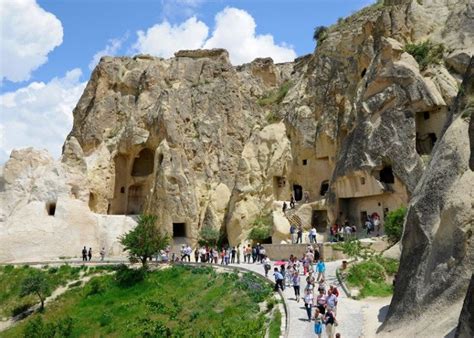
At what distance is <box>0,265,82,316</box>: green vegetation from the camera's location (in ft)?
91.4

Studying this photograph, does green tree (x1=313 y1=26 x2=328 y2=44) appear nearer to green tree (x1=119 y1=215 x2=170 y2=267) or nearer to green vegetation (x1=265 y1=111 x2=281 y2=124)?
green vegetation (x1=265 y1=111 x2=281 y2=124)

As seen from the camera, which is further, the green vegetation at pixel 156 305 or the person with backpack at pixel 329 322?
the green vegetation at pixel 156 305

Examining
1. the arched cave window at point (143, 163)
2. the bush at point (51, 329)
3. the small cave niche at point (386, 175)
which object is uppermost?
the arched cave window at point (143, 163)

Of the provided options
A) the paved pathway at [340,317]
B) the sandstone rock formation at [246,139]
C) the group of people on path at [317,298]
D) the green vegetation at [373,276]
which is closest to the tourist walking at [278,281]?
the group of people on path at [317,298]

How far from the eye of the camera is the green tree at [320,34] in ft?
129

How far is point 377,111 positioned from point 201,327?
1705 centimetres

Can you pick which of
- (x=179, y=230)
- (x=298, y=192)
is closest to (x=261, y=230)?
(x=298, y=192)

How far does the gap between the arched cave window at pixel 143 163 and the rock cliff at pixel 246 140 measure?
0.09 m

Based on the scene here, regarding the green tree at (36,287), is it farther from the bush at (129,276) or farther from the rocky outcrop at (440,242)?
the rocky outcrop at (440,242)

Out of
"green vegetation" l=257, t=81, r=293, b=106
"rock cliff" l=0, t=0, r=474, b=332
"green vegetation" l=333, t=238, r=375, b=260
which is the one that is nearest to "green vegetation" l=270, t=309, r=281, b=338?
"green vegetation" l=333, t=238, r=375, b=260

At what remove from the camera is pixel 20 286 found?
2833cm

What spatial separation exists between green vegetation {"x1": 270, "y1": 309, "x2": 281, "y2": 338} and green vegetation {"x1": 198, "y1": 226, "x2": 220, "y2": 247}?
19191 mm

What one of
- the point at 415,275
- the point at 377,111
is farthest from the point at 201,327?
the point at 377,111

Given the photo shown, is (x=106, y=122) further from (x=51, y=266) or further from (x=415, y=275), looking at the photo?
(x=415, y=275)
